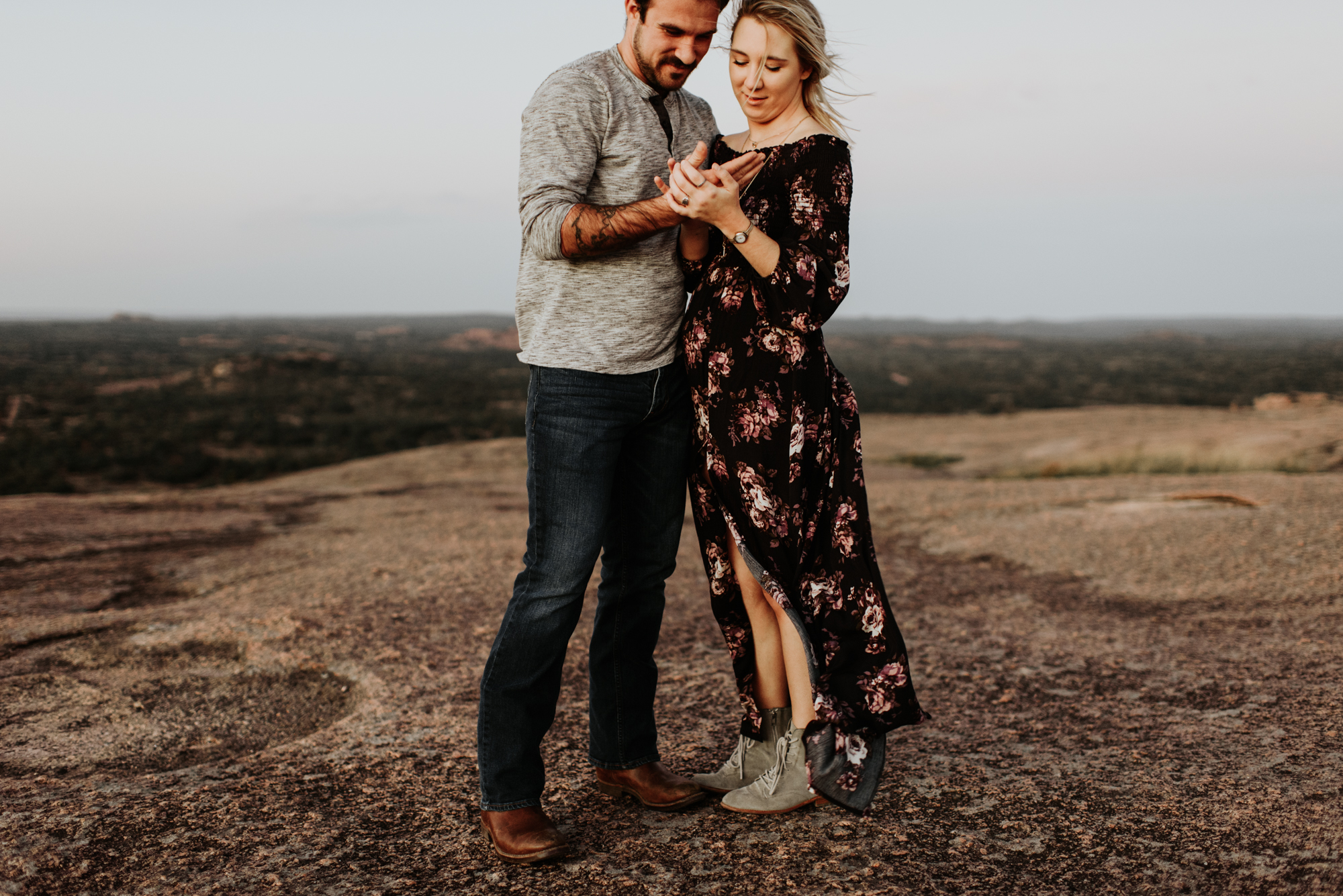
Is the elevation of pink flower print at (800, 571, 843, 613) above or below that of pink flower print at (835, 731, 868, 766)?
above

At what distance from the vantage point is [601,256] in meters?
2.21

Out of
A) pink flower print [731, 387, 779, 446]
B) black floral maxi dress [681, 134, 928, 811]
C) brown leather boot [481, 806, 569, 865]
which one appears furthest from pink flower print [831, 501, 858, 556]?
brown leather boot [481, 806, 569, 865]

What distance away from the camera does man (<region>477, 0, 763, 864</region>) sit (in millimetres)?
2186

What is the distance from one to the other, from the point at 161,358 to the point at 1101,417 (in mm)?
46733

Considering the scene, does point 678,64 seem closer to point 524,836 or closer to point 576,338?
point 576,338

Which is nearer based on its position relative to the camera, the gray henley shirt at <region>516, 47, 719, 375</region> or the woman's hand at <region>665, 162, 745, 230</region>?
the woman's hand at <region>665, 162, 745, 230</region>

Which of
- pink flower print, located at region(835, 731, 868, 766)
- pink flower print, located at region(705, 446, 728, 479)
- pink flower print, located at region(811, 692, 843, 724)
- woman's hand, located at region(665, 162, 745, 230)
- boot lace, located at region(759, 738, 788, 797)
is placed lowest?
boot lace, located at region(759, 738, 788, 797)

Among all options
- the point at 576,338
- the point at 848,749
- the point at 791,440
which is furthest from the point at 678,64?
the point at 848,749

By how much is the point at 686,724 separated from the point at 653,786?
783 millimetres

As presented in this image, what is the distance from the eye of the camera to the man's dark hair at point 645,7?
7.25ft

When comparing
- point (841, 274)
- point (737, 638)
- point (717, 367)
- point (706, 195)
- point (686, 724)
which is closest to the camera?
point (706, 195)

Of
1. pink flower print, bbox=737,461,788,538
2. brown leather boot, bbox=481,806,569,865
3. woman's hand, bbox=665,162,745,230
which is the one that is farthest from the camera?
pink flower print, bbox=737,461,788,538

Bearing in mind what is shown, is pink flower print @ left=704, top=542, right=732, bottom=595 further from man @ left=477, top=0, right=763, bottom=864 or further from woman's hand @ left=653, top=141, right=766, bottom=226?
woman's hand @ left=653, top=141, right=766, bottom=226

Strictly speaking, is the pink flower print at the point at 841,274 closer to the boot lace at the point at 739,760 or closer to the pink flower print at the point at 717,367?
the pink flower print at the point at 717,367
